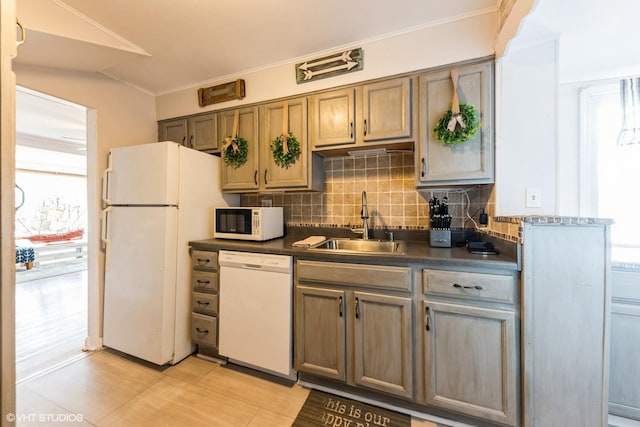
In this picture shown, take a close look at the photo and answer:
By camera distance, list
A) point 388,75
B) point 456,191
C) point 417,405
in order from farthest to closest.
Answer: point 456,191, point 388,75, point 417,405

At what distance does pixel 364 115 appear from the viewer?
1864 mm

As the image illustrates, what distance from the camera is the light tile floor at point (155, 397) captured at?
1.45m

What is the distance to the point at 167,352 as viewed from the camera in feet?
6.24

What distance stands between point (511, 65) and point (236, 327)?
8.46ft

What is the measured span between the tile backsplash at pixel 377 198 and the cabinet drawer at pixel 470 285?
26.2 inches

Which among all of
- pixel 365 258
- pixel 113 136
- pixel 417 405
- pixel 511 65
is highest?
pixel 511 65

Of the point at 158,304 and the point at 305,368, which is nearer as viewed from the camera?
the point at 305,368

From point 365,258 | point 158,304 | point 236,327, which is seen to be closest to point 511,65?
point 365,258

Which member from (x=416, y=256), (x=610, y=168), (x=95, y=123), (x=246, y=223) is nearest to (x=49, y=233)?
(x=95, y=123)

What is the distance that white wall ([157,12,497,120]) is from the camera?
160 centimetres

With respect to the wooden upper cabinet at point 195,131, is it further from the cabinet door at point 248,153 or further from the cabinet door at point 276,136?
the cabinet door at point 276,136

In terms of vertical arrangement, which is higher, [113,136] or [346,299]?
[113,136]

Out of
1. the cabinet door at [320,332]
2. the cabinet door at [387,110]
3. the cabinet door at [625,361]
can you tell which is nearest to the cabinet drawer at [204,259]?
the cabinet door at [320,332]

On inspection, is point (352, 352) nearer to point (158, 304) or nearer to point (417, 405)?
point (417, 405)
